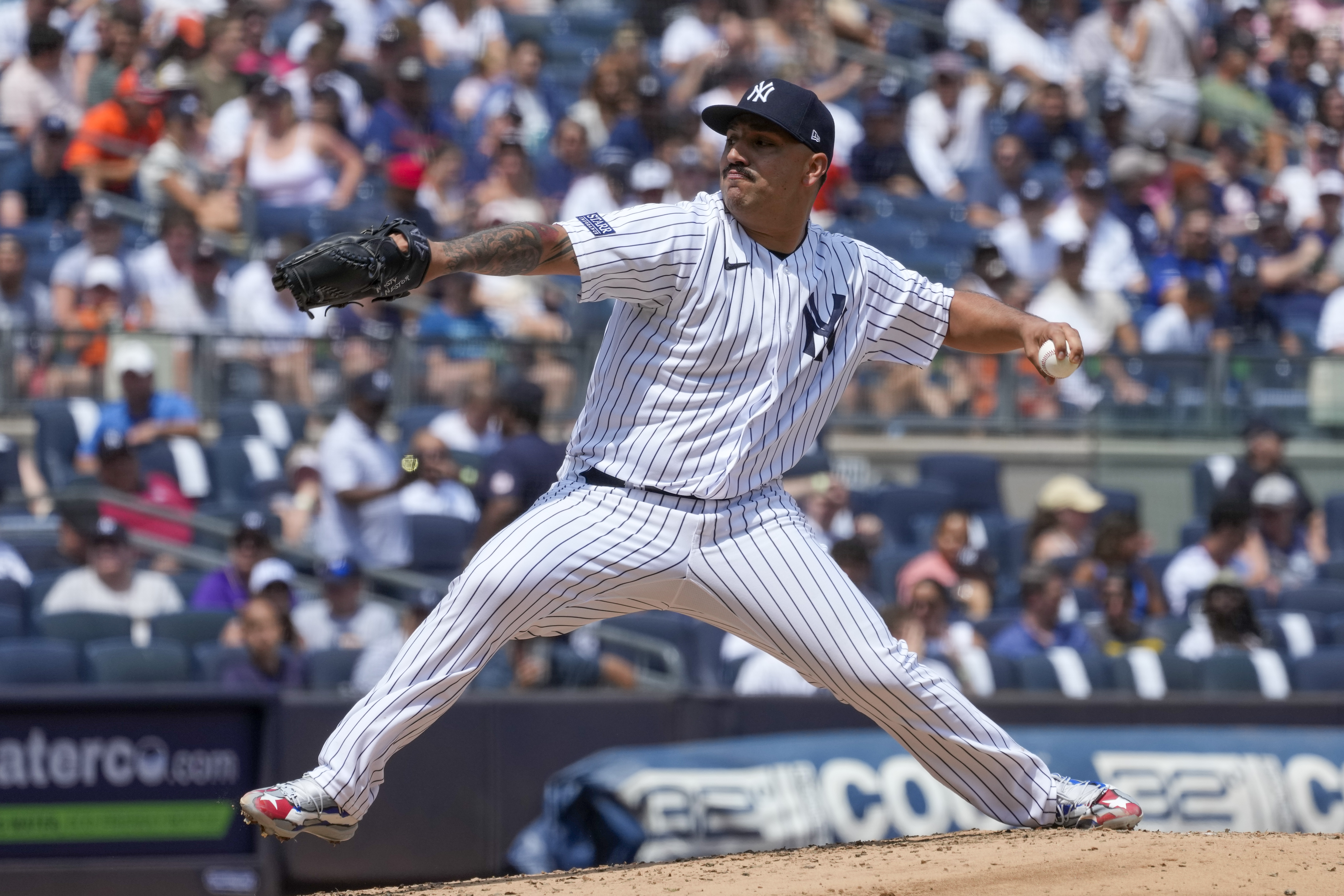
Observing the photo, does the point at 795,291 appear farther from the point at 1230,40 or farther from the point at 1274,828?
the point at 1230,40

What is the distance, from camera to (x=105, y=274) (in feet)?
28.5

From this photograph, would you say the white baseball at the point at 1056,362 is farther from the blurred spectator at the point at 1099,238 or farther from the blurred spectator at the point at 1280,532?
the blurred spectator at the point at 1099,238

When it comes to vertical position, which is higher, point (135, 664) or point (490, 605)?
point (490, 605)

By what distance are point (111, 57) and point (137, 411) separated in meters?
2.86

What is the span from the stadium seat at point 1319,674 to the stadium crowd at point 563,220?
25cm

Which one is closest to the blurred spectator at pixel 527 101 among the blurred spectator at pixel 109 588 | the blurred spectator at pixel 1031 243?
the blurred spectator at pixel 1031 243

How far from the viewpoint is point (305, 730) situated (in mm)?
6926

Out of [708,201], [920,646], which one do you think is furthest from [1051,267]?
[708,201]

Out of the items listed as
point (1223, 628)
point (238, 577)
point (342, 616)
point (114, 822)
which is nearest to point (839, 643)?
point (114, 822)

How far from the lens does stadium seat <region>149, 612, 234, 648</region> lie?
7.25 m

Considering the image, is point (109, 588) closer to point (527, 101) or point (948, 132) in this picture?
point (527, 101)

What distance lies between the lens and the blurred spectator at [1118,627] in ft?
26.6

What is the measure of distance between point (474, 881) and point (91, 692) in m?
2.89

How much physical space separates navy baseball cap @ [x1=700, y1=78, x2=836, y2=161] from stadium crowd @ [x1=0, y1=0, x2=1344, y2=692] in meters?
3.84
